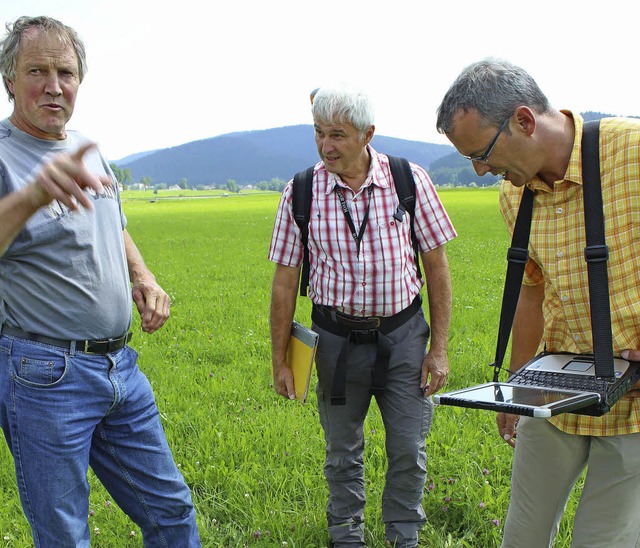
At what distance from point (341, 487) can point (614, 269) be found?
2183 mm

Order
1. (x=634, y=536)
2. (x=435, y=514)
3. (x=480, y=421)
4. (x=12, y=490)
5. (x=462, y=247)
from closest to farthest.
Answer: (x=634, y=536) → (x=435, y=514) → (x=12, y=490) → (x=480, y=421) → (x=462, y=247)

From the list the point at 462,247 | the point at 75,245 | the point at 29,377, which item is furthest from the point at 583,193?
the point at 462,247

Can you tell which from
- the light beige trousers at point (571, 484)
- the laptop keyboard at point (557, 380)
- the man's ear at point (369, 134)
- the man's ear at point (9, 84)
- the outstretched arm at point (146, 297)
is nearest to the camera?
the laptop keyboard at point (557, 380)

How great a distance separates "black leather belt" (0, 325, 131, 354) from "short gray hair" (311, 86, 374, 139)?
4.87 feet

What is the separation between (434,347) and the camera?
399cm

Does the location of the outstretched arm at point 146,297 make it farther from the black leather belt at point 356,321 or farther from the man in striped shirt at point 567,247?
the man in striped shirt at point 567,247

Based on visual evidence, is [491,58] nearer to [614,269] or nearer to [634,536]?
[614,269]

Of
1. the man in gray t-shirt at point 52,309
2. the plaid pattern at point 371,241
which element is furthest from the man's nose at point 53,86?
the plaid pattern at point 371,241

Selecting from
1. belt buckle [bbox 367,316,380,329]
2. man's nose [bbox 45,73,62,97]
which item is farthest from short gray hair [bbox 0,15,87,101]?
belt buckle [bbox 367,316,380,329]

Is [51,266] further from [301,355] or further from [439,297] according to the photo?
[439,297]

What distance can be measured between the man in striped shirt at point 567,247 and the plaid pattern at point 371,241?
1023mm

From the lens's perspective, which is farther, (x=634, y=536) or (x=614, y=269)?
(x=634, y=536)

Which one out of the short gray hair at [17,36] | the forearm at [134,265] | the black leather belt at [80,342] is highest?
the short gray hair at [17,36]

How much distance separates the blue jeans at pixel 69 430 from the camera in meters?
2.83
